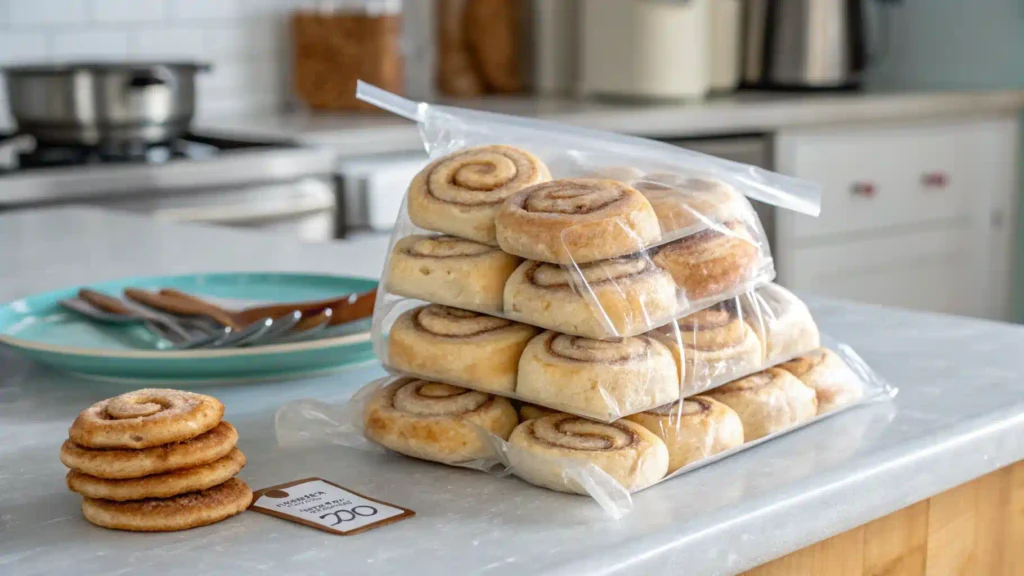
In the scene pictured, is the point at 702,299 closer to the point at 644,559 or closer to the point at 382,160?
the point at 644,559

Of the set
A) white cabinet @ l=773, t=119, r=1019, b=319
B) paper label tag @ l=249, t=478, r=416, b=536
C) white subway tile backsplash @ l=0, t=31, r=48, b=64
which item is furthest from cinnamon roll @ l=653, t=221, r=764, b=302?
white subway tile backsplash @ l=0, t=31, r=48, b=64

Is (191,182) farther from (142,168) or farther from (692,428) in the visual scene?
(692,428)

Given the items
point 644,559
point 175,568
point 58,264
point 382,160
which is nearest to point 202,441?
point 175,568

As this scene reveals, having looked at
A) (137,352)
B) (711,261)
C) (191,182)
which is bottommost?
(191,182)

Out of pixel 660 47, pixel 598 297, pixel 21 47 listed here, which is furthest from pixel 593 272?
pixel 660 47

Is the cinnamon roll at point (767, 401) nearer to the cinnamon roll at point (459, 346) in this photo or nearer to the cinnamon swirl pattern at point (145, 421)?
the cinnamon roll at point (459, 346)

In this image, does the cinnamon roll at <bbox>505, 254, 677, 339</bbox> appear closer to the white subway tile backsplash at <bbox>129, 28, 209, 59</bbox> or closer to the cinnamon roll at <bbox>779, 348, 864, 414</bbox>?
the cinnamon roll at <bbox>779, 348, 864, 414</bbox>
